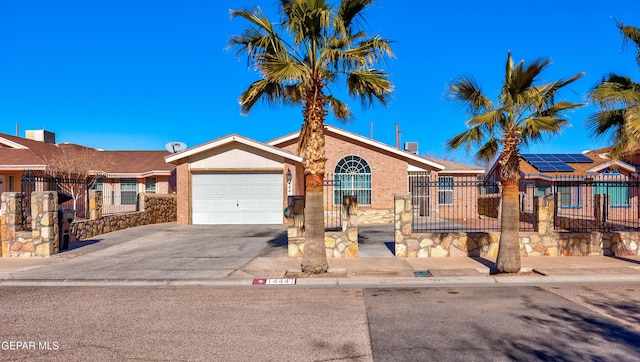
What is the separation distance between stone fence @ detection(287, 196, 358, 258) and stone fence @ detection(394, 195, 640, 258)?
119 cm

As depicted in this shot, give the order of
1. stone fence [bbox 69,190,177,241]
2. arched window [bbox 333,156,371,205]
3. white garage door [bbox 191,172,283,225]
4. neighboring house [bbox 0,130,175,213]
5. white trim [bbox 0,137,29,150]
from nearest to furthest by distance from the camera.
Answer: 1. stone fence [bbox 69,190,177,241]
2. white garage door [bbox 191,172,283,225]
3. neighboring house [bbox 0,130,175,213]
4. arched window [bbox 333,156,371,205]
5. white trim [bbox 0,137,29,150]

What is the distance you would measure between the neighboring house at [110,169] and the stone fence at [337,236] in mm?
16094

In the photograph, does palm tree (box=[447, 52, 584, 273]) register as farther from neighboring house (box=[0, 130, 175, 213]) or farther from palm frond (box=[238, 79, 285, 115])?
neighboring house (box=[0, 130, 175, 213])

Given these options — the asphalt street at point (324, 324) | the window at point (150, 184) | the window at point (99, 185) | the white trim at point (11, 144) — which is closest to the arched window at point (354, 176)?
the window at point (150, 184)

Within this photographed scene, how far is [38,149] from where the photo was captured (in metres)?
26.2

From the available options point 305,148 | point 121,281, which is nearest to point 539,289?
point 305,148

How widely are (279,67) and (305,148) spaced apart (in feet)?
6.05

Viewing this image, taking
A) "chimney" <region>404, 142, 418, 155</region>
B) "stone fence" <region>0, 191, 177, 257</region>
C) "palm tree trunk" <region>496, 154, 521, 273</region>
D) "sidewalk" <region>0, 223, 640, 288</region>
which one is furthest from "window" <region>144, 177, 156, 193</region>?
"palm tree trunk" <region>496, 154, 521, 273</region>

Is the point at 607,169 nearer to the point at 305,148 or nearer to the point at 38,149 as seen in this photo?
the point at 305,148

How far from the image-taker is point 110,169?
91.3 ft

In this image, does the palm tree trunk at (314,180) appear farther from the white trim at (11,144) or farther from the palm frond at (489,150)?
the white trim at (11,144)

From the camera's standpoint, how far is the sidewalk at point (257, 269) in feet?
31.5

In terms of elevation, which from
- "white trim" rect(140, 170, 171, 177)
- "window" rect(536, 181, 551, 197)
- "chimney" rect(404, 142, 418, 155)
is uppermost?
"chimney" rect(404, 142, 418, 155)

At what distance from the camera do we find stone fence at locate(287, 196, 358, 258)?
40.9 ft
